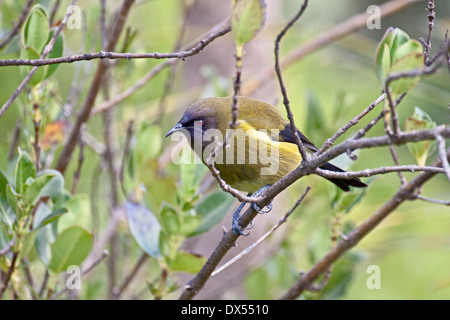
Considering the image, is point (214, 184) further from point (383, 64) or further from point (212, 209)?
point (383, 64)

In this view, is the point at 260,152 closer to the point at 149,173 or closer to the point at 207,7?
the point at 149,173

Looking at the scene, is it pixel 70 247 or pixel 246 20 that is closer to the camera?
pixel 246 20

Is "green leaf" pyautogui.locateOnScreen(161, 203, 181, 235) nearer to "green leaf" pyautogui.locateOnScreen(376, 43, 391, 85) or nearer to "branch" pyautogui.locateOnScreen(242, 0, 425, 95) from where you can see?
"green leaf" pyautogui.locateOnScreen(376, 43, 391, 85)

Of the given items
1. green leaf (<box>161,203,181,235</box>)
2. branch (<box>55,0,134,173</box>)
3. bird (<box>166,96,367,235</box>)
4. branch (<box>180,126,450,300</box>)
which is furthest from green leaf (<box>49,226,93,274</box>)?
bird (<box>166,96,367,235</box>)

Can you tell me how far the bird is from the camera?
8.71 feet

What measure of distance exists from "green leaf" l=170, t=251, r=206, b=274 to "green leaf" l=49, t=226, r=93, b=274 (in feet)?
1.17

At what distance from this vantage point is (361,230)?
2383mm

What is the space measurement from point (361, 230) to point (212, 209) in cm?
63

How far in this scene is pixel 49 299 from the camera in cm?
226

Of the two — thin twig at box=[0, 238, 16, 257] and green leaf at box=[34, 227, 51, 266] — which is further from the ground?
green leaf at box=[34, 227, 51, 266]

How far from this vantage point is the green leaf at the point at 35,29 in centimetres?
215

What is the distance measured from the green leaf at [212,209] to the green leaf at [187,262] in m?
0.13

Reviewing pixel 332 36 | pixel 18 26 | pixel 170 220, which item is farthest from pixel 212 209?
pixel 332 36

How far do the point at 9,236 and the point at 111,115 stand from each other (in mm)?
1104
